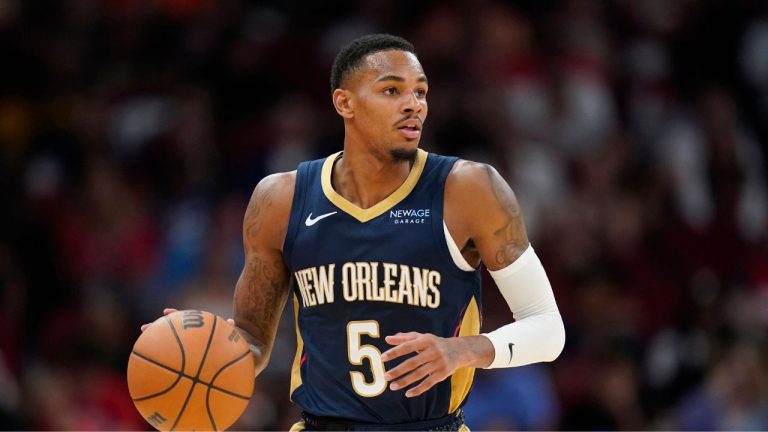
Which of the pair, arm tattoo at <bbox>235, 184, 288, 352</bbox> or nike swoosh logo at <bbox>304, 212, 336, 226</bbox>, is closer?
nike swoosh logo at <bbox>304, 212, 336, 226</bbox>

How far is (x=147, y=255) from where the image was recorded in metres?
10.1

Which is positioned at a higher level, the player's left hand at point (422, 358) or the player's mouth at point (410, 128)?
the player's mouth at point (410, 128)

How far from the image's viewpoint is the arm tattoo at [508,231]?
5.07 m

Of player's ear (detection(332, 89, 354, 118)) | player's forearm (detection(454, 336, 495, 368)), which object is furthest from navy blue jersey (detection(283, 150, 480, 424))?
player's ear (detection(332, 89, 354, 118))

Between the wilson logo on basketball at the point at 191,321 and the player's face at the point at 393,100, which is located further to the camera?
the player's face at the point at 393,100

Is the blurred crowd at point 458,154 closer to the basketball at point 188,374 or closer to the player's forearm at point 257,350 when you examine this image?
the player's forearm at point 257,350

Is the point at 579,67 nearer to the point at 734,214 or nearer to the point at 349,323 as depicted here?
the point at 734,214

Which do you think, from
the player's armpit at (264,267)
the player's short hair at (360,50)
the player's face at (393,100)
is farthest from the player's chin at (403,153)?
the player's armpit at (264,267)

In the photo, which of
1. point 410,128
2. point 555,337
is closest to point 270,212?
point 410,128

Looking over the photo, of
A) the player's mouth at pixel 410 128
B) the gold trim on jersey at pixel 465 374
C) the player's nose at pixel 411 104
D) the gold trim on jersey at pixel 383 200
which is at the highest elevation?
the player's nose at pixel 411 104

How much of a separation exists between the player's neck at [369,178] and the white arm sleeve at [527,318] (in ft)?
1.92

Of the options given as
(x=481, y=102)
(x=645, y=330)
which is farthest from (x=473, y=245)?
(x=481, y=102)

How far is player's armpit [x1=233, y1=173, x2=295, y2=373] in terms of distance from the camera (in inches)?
212

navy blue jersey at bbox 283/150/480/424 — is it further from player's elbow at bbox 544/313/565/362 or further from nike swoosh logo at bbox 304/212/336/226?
player's elbow at bbox 544/313/565/362
